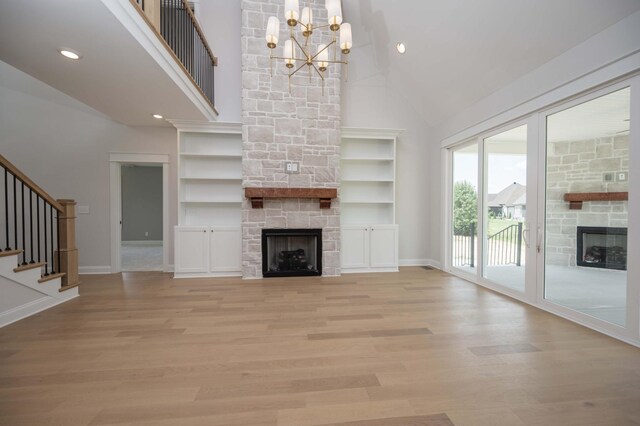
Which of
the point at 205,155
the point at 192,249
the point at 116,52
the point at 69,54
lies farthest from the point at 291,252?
the point at 69,54

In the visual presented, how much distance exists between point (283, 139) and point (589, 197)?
3.95 m

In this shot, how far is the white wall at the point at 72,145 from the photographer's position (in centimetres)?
466

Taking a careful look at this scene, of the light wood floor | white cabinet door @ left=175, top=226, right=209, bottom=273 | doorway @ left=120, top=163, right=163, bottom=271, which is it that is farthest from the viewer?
doorway @ left=120, top=163, right=163, bottom=271

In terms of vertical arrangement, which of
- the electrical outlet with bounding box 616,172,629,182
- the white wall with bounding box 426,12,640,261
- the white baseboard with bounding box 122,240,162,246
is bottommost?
the white baseboard with bounding box 122,240,162,246

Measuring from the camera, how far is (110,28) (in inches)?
89.2

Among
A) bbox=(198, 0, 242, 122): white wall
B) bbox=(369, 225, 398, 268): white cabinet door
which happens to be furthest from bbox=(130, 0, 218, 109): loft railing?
bbox=(369, 225, 398, 268): white cabinet door

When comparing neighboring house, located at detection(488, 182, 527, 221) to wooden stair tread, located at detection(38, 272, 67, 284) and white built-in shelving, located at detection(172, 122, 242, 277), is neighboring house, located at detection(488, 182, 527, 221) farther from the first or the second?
wooden stair tread, located at detection(38, 272, 67, 284)

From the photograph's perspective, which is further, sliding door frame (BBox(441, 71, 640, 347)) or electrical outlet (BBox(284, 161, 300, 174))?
electrical outlet (BBox(284, 161, 300, 174))

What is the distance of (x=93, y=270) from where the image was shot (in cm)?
492

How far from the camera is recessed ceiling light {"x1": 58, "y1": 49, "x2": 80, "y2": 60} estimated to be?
8.46 ft

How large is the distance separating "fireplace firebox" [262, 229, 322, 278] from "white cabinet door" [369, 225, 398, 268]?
1.01 metres

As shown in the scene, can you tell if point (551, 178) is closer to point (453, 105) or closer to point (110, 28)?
point (453, 105)

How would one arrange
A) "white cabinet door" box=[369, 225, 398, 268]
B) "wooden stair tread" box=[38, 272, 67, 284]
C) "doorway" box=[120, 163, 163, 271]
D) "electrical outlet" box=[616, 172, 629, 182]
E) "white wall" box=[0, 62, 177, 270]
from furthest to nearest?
"doorway" box=[120, 163, 163, 271]
"white cabinet door" box=[369, 225, 398, 268]
"white wall" box=[0, 62, 177, 270]
"wooden stair tread" box=[38, 272, 67, 284]
"electrical outlet" box=[616, 172, 629, 182]

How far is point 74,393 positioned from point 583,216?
14.6 feet
